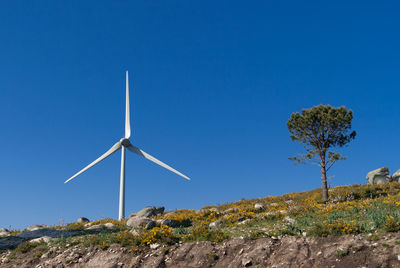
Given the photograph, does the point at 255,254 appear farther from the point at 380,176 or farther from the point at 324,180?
the point at 380,176

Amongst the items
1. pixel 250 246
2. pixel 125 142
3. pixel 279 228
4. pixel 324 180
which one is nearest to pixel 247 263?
pixel 250 246

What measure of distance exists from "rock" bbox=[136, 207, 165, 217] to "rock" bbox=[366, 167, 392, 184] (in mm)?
38455

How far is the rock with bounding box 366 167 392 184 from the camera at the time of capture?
55.6m

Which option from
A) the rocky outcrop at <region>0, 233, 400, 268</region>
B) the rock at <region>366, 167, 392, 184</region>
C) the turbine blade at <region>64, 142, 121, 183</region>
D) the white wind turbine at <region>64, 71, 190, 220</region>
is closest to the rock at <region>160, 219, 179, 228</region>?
the rocky outcrop at <region>0, 233, 400, 268</region>

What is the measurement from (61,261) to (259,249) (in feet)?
38.5

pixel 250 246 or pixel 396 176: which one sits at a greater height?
pixel 396 176

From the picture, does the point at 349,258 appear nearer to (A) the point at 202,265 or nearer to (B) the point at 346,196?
(A) the point at 202,265

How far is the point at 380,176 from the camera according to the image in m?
56.6

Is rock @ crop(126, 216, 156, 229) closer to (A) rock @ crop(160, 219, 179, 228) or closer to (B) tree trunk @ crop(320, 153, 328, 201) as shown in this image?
(A) rock @ crop(160, 219, 179, 228)

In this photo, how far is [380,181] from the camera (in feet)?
182

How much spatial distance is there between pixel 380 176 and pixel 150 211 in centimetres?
4139

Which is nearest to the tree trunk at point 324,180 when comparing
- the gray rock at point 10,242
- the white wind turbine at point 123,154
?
the white wind turbine at point 123,154

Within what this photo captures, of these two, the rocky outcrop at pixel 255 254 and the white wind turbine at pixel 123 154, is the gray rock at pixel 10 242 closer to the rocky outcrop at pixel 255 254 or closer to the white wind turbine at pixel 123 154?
the rocky outcrop at pixel 255 254

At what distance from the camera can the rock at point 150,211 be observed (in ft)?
120
